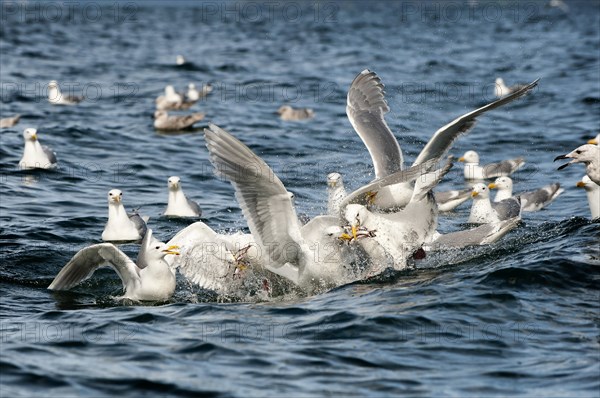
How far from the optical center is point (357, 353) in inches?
298

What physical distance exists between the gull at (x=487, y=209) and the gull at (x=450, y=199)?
2.46ft

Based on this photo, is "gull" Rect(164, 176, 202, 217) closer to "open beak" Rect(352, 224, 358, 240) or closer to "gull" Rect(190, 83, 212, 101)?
"open beak" Rect(352, 224, 358, 240)

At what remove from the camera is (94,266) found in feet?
32.7

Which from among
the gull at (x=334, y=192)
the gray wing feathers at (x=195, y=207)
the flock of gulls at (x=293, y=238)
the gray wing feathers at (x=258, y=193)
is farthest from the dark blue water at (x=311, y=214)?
the gull at (x=334, y=192)

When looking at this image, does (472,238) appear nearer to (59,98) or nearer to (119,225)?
(119,225)

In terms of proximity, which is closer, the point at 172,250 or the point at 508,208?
the point at 172,250

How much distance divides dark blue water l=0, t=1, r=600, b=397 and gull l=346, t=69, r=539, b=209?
1.12m

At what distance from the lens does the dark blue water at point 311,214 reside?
721cm

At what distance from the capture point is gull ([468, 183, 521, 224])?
13.2 m

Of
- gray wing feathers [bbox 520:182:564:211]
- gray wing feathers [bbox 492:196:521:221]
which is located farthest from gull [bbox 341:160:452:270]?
gray wing feathers [bbox 520:182:564:211]

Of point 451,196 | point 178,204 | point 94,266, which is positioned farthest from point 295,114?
point 94,266

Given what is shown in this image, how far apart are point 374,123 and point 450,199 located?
251 centimetres

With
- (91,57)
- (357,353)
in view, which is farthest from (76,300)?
(91,57)

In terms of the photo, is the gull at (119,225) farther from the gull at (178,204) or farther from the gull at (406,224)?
the gull at (406,224)
